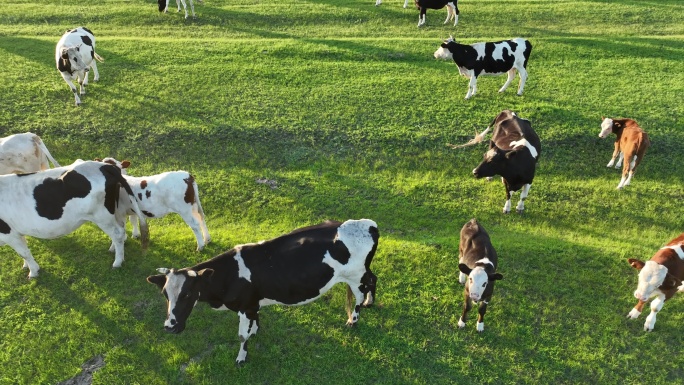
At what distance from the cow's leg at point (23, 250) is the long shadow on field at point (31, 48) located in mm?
10572

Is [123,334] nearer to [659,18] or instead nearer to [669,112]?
[669,112]

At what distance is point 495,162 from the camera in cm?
1041

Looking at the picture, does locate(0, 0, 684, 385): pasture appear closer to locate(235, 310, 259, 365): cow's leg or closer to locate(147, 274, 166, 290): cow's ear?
locate(235, 310, 259, 365): cow's leg

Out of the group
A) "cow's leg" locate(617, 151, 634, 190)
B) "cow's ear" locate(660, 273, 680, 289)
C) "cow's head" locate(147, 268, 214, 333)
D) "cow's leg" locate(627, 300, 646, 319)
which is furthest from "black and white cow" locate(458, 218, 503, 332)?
"cow's leg" locate(617, 151, 634, 190)

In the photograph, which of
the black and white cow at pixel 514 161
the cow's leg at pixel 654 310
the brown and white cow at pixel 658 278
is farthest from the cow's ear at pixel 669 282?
the black and white cow at pixel 514 161

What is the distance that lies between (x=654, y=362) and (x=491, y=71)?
9.73m

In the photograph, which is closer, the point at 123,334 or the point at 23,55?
the point at 123,334

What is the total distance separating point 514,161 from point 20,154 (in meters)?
10.5

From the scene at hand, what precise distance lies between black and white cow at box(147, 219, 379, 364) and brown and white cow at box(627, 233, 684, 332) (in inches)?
165

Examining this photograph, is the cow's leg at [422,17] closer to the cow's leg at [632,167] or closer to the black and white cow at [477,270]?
the cow's leg at [632,167]

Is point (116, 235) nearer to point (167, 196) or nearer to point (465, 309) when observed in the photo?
point (167, 196)

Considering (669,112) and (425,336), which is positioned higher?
(669,112)

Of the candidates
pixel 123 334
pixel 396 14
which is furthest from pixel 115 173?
pixel 396 14

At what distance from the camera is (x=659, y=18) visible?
2020 centimetres
